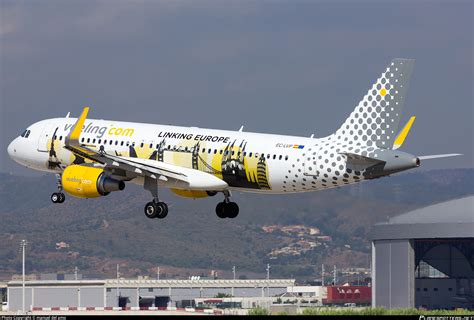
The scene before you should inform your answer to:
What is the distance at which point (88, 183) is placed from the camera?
3693 inches

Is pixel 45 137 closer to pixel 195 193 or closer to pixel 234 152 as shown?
pixel 195 193

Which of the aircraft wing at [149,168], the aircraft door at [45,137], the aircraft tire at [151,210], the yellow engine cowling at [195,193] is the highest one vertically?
the aircraft door at [45,137]

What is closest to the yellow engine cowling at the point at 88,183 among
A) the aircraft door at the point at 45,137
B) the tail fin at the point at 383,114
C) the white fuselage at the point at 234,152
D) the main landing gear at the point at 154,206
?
the main landing gear at the point at 154,206

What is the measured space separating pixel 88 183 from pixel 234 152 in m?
9.97

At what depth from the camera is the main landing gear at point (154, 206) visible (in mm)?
93688

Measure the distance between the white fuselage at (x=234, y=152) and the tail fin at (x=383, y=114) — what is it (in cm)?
96

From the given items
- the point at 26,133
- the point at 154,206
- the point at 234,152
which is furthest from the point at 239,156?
the point at 26,133

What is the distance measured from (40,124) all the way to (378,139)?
2582 cm

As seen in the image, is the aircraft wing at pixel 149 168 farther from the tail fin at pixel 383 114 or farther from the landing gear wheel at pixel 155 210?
the tail fin at pixel 383 114

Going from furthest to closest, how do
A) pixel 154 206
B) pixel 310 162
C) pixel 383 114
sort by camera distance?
pixel 154 206, pixel 383 114, pixel 310 162

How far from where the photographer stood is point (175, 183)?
310 ft

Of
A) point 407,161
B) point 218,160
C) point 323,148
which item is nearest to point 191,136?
point 218,160

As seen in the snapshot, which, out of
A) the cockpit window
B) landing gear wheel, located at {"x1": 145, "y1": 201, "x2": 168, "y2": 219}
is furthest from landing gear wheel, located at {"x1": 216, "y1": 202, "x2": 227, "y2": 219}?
the cockpit window

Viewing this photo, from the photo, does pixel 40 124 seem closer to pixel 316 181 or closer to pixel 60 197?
pixel 60 197
